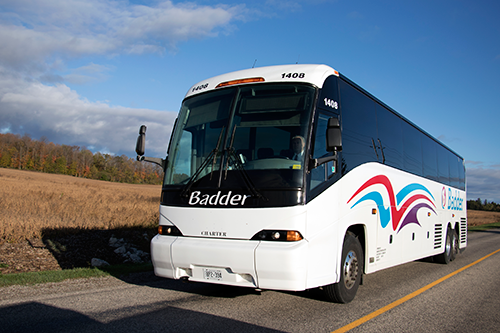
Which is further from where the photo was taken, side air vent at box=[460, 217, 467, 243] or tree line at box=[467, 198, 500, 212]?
tree line at box=[467, 198, 500, 212]

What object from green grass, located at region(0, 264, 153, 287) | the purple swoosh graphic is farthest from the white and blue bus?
green grass, located at region(0, 264, 153, 287)

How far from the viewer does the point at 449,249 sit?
11914 mm

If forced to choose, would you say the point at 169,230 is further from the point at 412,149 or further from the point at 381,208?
the point at 412,149

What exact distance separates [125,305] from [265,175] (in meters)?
2.62

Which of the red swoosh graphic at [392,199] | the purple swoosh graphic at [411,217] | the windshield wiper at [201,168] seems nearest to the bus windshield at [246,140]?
the windshield wiper at [201,168]

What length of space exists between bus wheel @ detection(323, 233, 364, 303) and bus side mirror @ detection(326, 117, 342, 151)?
1673mm

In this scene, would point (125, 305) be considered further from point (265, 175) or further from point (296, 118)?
point (296, 118)

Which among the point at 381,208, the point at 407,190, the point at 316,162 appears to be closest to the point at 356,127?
the point at 381,208

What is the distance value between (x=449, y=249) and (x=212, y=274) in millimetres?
9668

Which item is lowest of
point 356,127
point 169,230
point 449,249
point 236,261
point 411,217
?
point 449,249

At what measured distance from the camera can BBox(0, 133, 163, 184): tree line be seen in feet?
310

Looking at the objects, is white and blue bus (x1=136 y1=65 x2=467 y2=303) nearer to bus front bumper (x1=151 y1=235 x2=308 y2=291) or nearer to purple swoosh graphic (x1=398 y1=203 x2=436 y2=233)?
bus front bumper (x1=151 y1=235 x2=308 y2=291)

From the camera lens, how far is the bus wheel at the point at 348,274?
5660 mm

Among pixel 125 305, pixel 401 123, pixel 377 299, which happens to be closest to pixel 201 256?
pixel 125 305
